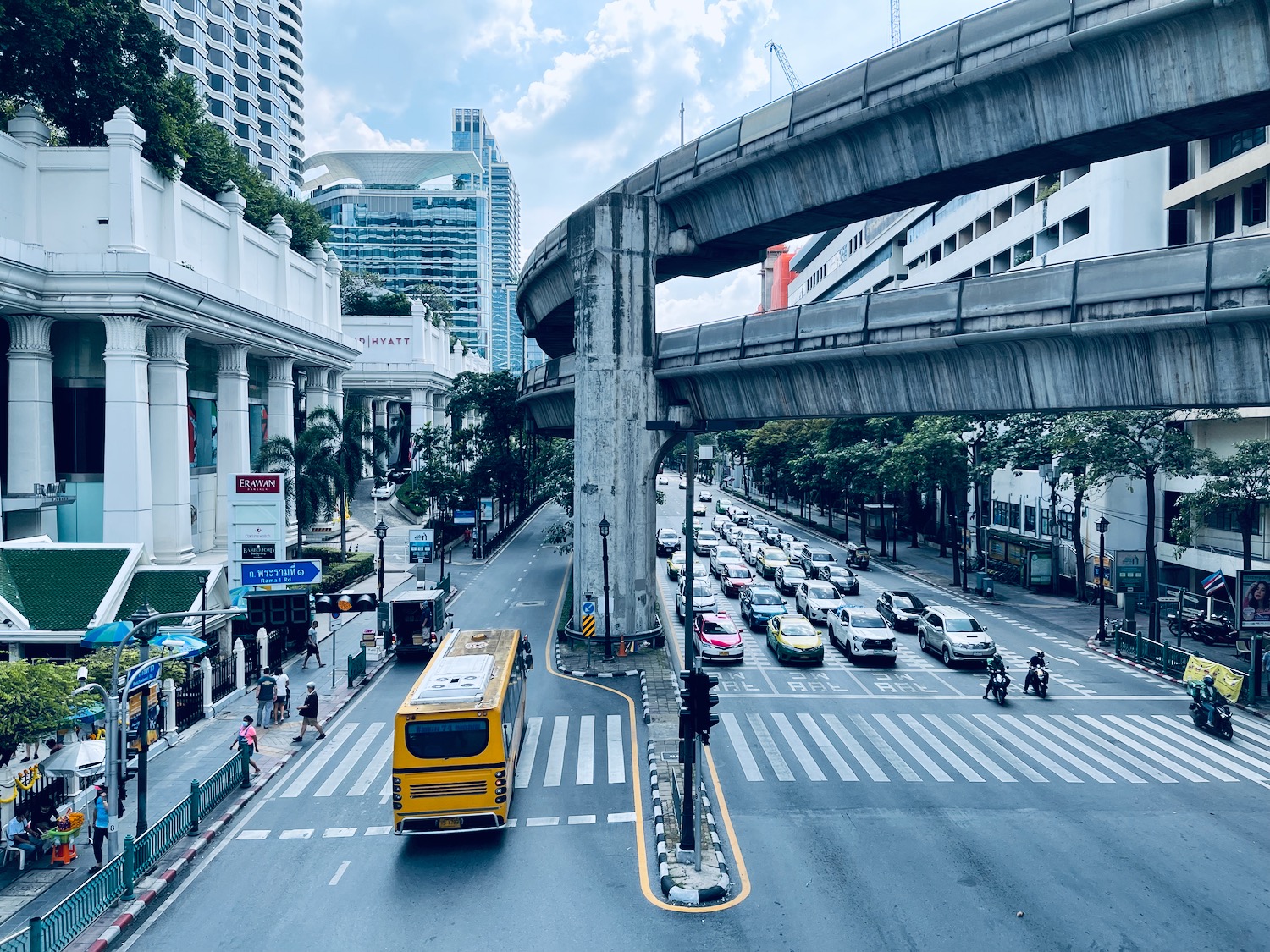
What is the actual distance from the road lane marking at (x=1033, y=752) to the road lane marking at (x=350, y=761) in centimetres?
1610

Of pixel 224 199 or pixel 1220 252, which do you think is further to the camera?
pixel 224 199

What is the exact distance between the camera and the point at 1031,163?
21.5 metres

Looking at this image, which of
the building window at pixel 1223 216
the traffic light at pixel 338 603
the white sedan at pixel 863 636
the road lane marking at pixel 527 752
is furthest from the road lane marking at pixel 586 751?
the building window at pixel 1223 216

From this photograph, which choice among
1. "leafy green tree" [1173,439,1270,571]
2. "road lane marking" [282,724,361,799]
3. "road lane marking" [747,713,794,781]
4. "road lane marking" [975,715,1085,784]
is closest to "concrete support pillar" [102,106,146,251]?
"road lane marking" [282,724,361,799]

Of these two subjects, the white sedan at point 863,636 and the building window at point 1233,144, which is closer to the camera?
the white sedan at point 863,636

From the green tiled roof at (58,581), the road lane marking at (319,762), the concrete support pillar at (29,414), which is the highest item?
the concrete support pillar at (29,414)

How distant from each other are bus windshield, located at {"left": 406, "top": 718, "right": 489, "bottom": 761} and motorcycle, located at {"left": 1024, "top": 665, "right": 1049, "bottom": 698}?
1918 cm

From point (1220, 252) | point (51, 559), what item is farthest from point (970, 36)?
point (51, 559)

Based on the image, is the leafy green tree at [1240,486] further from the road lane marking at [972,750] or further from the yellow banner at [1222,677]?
the road lane marking at [972,750]

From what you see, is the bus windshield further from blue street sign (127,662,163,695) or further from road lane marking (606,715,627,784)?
blue street sign (127,662,163,695)

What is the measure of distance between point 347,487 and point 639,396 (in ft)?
77.9

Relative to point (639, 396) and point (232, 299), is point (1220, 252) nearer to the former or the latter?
point (639, 396)

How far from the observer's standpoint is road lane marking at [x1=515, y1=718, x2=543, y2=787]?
19766 mm

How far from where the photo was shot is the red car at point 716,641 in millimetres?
31797
